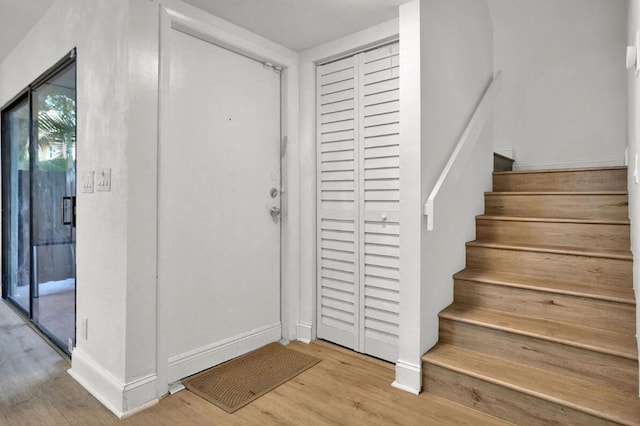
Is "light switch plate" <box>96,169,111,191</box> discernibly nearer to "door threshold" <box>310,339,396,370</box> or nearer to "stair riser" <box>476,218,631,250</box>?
"door threshold" <box>310,339,396,370</box>

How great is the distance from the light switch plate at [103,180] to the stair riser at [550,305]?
6.77ft

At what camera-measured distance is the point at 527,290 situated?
6.61 ft

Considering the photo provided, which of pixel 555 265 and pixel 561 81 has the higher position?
pixel 561 81

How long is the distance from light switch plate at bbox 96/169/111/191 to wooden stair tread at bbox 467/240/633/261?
7.24 feet

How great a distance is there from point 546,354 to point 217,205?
195 centimetres

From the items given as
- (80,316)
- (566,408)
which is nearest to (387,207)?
(566,408)

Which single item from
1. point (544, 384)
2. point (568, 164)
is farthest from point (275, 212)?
point (568, 164)

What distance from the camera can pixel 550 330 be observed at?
1806 mm

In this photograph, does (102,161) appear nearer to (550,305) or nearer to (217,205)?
(217,205)

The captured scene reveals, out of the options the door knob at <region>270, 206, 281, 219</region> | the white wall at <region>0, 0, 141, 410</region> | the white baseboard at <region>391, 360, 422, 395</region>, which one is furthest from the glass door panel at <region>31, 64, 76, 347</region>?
the white baseboard at <region>391, 360, 422, 395</region>

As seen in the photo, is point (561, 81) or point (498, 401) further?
point (561, 81)

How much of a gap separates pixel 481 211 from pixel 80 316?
2791 mm

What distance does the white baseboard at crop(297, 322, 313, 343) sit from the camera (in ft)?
8.56

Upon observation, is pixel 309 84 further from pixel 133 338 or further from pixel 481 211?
pixel 133 338
